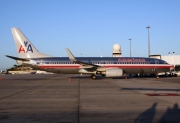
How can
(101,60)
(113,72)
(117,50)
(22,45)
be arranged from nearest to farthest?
(113,72) < (22,45) < (101,60) < (117,50)

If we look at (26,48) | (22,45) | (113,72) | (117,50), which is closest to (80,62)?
(113,72)

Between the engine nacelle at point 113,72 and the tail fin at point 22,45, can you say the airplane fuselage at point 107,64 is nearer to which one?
the tail fin at point 22,45

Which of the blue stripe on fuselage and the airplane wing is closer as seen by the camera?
the airplane wing

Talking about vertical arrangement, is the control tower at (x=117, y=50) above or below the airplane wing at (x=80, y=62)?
above

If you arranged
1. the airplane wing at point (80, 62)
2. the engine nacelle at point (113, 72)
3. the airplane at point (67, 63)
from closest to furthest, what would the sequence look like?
1. the airplane wing at point (80, 62)
2. the engine nacelle at point (113, 72)
3. the airplane at point (67, 63)

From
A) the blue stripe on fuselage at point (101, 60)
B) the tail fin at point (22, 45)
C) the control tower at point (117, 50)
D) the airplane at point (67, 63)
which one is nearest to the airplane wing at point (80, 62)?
→ the airplane at point (67, 63)

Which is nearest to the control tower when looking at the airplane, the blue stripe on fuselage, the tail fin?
the blue stripe on fuselage

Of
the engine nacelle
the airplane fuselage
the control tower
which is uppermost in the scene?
the control tower

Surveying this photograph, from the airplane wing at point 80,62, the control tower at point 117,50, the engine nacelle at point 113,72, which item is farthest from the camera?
the control tower at point 117,50

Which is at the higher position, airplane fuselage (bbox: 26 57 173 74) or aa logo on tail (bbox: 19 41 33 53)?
aa logo on tail (bbox: 19 41 33 53)

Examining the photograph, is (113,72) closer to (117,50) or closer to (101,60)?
(101,60)

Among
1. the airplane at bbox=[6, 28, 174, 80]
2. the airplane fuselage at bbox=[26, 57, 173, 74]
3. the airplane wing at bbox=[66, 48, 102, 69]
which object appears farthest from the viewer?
the airplane fuselage at bbox=[26, 57, 173, 74]

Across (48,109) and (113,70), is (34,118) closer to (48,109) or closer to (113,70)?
(48,109)

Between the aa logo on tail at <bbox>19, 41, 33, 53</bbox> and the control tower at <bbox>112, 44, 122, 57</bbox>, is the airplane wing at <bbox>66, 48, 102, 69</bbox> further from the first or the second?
the control tower at <bbox>112, 44, 122, 57</bbox>
